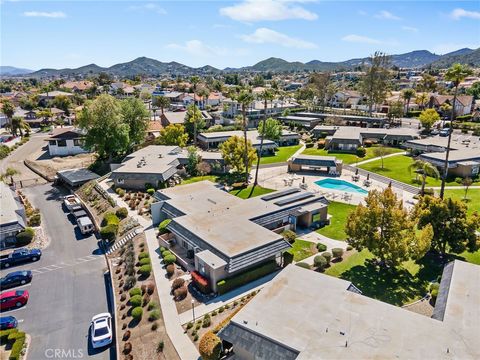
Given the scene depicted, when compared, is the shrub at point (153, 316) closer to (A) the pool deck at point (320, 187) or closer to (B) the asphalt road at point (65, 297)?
(B) the asphalt road at point (65, 297)

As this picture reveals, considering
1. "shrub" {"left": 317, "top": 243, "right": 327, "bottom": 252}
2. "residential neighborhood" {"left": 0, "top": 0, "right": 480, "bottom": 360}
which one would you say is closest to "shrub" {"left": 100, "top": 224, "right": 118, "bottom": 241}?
"residential neighborhood" {"left": 0, "top": 0, "right": 480, "bottom": 360}

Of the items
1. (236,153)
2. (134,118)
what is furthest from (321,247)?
(134,118)

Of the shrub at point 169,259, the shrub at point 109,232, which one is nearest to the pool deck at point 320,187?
the shrub at point 169,259

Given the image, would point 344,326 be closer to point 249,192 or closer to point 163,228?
point 163,228

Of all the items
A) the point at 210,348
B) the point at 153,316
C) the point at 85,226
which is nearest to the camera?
the point at 210,348

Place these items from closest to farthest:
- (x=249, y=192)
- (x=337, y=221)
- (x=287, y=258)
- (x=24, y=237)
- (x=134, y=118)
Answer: (x=287, y=258)
(x=24, y=237)
(x=337, y=221)
(x=249, y=192)
(x=134, y=118)

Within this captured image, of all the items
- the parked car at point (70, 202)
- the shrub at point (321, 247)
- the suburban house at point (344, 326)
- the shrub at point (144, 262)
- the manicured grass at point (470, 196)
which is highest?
the suburban house at point (344, 326)

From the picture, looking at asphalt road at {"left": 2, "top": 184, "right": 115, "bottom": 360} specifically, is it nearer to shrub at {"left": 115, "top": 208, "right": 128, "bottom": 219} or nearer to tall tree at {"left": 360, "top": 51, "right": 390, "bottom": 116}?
shrub at {"left": 115, "top": 208, "right": 128, "bottom": 219}
